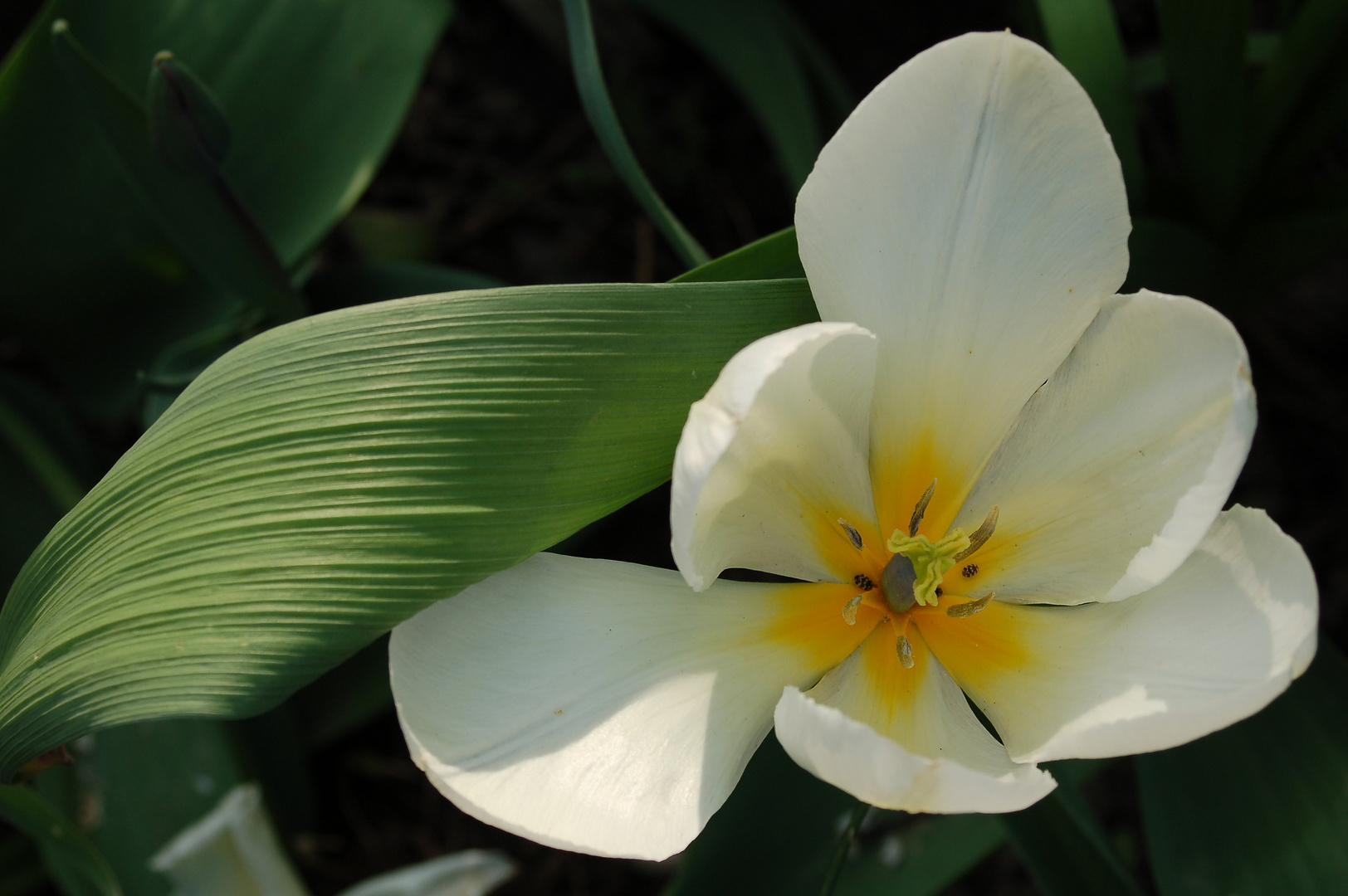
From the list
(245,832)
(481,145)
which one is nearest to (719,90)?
(481,145)

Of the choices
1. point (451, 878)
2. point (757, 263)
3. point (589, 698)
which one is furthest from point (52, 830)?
point (757, 263)

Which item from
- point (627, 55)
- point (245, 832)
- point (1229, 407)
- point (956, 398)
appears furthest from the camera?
point (627, 55)

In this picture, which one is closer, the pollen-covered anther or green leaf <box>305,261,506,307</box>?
the pollen-covered anther

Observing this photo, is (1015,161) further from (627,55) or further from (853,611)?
(627,55)

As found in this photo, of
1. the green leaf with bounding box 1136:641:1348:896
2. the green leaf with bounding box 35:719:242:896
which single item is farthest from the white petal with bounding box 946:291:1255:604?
the green leaf with bounding box 35:719:242:896

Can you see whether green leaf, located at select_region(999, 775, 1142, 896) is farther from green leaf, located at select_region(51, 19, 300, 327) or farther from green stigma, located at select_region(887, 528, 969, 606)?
green leaf, located at select_region(51, 19, 300, 327)

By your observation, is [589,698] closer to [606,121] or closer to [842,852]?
[842,852]
